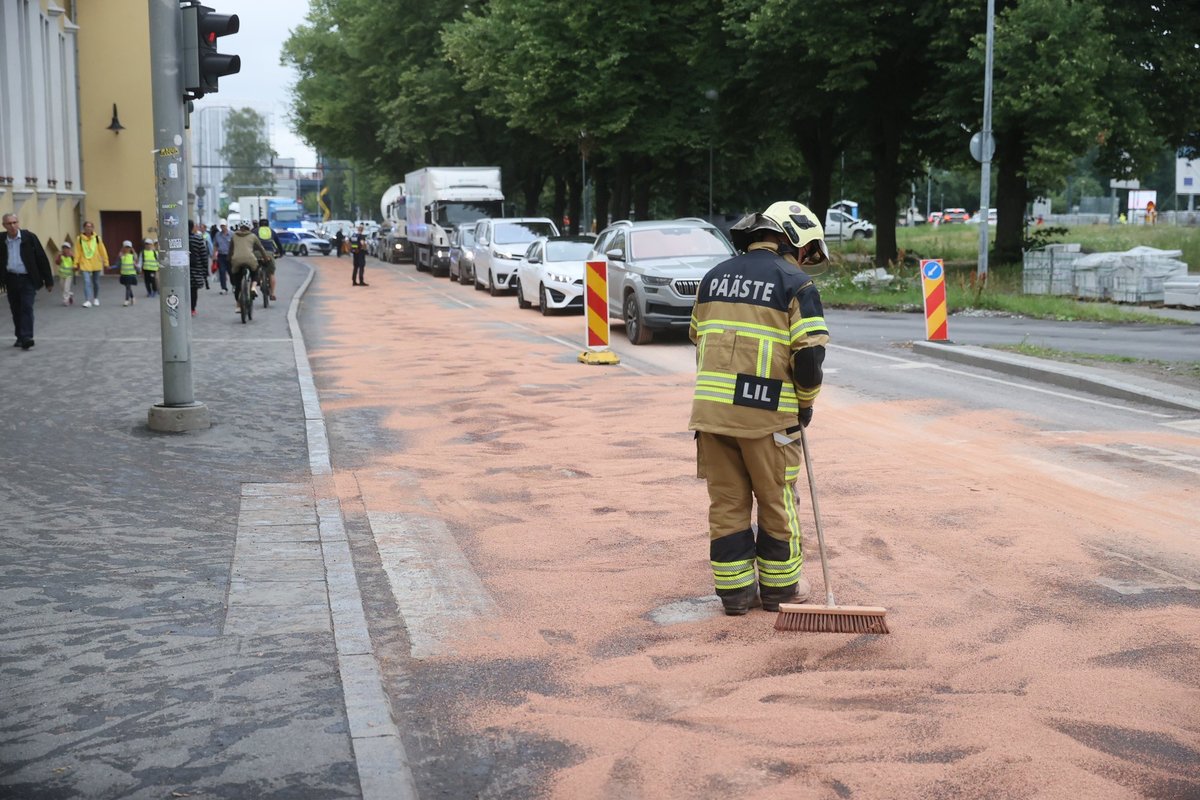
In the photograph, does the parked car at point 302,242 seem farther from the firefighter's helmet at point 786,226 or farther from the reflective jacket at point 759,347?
the reflective jacket at point 759,347

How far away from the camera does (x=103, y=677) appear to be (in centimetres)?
542

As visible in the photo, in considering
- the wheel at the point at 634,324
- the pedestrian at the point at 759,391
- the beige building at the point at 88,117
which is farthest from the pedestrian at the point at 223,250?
the pedestrian at the point at 759,391

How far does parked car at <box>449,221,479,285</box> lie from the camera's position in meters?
41.0

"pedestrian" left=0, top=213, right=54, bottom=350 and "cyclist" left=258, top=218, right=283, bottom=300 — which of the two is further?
"cyclist" left=258, top=218, right=283, bottom=300

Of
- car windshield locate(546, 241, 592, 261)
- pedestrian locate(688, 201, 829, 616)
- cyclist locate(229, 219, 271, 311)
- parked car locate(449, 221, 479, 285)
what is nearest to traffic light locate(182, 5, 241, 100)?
pedestrian locate(688, 201, 829, 616)

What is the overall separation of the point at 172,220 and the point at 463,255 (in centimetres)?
2986

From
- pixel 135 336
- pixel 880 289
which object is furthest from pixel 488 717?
pixel 880 289

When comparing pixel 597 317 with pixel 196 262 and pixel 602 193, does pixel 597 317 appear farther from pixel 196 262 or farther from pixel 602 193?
pixel 602 193

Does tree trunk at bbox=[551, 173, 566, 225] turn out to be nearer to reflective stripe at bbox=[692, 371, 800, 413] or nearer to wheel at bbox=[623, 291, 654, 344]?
wheel at bbox=[623, 291, 654, 344]

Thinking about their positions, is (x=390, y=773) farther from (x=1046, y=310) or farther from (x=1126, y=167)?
(x=1126, y=167)

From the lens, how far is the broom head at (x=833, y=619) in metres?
6.01

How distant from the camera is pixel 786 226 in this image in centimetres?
627

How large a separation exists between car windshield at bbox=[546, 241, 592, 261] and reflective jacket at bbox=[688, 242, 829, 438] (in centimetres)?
2270

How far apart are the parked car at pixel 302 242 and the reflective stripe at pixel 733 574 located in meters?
82.6
